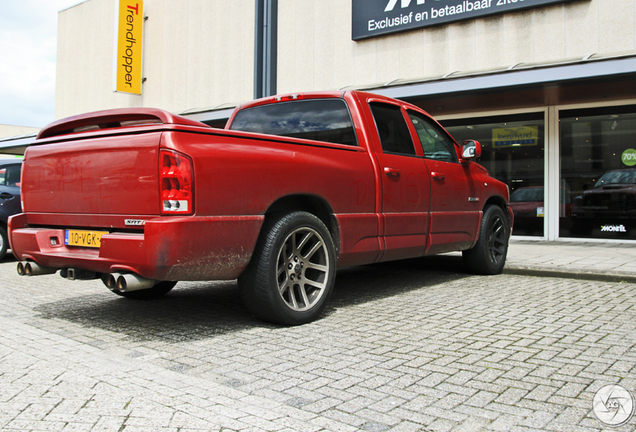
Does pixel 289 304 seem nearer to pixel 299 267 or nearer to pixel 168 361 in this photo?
pixel 299 267

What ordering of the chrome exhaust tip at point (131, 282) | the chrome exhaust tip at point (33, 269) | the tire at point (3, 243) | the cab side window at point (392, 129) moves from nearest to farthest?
1. the chrome exhaust tip at point (131, 282)
2. the chrome exhaust tip at point (33, 269)
3. the cab side window at point (392, 129)
4. the tire at point (3, 243)

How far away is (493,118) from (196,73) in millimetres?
9819

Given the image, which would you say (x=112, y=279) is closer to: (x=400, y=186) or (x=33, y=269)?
(x=33, y=269)

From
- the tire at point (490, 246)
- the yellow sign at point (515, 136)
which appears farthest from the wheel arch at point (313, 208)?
the yellow sign at point (515, 136)

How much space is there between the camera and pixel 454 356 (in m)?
3.45

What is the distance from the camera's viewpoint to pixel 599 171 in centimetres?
1093

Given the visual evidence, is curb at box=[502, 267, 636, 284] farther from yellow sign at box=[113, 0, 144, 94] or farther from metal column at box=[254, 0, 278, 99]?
yellow sign at box=[113, 0, 144, 94]

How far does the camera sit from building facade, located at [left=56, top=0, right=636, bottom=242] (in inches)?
399

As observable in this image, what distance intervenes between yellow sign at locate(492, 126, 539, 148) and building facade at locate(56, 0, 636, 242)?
2cm

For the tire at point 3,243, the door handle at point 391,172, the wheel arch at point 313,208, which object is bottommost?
the tire at point 3,243

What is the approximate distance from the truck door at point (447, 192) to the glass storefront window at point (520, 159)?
19.1ft

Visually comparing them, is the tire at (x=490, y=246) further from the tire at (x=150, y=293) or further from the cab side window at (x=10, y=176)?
the cab side window at (x=10, y=176)

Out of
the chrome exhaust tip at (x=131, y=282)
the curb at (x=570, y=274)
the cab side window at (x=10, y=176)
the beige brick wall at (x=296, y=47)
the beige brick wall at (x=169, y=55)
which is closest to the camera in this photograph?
the chrome exhaust tip at (x=131, y=282)

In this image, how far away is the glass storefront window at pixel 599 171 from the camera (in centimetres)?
1059
